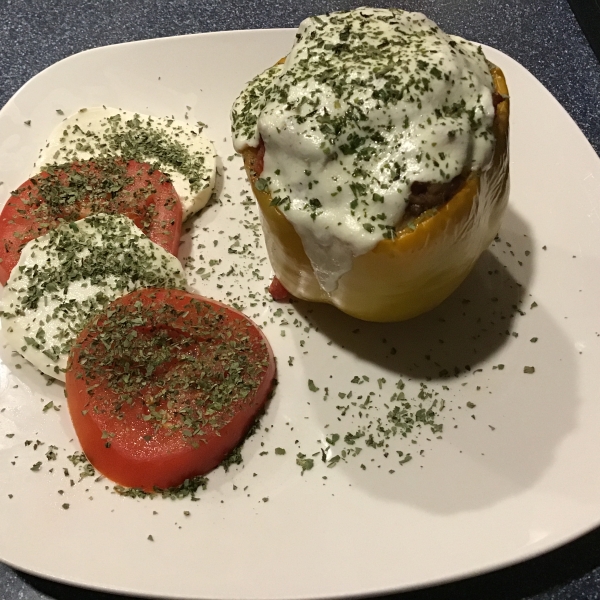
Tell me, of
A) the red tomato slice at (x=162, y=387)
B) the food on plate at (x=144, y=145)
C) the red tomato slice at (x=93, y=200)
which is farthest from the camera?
the food on plate at (x=144, y=145)

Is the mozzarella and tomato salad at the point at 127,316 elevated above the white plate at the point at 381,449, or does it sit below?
above

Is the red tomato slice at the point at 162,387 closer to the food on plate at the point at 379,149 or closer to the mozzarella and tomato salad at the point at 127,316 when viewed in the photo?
the mozzarella and tomato salad at the point at 127,316

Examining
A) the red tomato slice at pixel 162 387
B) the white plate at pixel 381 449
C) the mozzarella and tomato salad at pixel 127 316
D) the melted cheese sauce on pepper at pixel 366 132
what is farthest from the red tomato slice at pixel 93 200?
the melted cheese sauce on pepper at pixel 366 132

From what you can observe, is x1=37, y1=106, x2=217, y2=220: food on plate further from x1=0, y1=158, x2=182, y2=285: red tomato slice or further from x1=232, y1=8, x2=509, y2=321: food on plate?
x1=232, y1=8, x2=509, y2=321: food on plate

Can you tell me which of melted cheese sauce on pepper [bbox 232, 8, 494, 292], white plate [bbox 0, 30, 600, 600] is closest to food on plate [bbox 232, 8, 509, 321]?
melted cheese sauce on pepper [bbox 232, 8, 494, 292]

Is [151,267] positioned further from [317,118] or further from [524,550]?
[524,550]

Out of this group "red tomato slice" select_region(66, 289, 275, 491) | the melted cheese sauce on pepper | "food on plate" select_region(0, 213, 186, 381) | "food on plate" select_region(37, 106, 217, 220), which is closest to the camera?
the melted cheese sauce on pepper

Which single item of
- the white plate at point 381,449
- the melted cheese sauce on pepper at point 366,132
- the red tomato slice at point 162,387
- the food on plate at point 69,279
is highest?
the melted cheese sauce on pepper at point 366,132

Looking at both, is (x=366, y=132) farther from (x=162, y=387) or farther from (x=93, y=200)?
(x=93, y=200)
